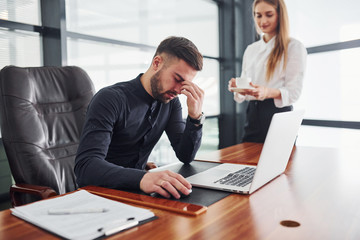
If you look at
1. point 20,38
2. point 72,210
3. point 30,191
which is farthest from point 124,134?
point 20,38

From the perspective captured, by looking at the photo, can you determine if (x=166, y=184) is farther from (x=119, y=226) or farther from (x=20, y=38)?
(x=20, y=38)

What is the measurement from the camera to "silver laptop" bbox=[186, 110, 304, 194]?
35.3 inches

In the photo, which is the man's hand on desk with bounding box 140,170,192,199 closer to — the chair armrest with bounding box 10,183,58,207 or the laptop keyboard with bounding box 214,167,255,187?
the laptop keyboard with bounding box 214,167,255,187

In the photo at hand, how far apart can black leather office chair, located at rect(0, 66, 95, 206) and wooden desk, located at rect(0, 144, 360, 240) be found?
61 centimetres

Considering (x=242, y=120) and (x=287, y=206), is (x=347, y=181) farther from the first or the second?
(x=242, y=120)

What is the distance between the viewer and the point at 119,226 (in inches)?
25.9

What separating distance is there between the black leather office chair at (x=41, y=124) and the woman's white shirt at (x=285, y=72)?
1.08 meters

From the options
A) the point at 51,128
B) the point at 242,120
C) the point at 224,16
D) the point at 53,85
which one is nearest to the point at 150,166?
the point at 51,128

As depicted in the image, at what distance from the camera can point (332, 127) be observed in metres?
3.46

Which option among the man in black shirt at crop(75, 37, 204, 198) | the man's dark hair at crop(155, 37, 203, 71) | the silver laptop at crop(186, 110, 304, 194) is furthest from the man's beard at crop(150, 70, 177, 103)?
the silver laptop at crop(186, 110, 304, 194)

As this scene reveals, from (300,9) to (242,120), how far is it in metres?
1.53

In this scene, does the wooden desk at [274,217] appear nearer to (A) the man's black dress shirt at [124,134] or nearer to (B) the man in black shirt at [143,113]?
(A) the man's black dress shirt at [124,134]

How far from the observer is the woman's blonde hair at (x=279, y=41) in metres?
2.02

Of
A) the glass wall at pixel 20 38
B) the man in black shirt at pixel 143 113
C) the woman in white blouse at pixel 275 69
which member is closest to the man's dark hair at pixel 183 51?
the man in black shirt at pixel 143 113
